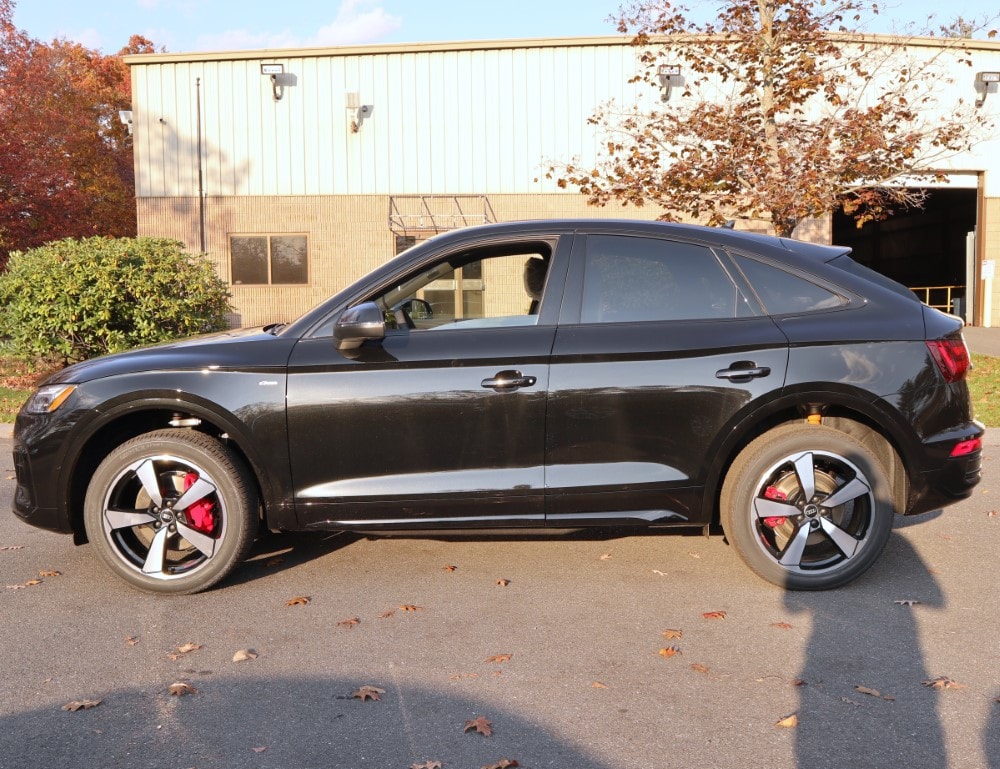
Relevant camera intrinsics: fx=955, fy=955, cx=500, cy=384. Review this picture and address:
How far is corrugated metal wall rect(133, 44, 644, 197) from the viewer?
22547 mm

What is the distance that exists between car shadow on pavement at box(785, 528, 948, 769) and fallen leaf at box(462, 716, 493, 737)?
39.3 inches

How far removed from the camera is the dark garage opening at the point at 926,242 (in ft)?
115

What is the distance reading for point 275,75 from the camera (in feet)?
74.2

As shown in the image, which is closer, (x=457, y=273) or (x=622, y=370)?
(x=622, y=370)

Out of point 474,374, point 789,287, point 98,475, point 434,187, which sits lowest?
point 98,475

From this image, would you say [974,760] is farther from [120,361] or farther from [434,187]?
[434,187]

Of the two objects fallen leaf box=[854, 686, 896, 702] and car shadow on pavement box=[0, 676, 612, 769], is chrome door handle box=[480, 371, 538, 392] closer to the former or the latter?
car shadow on pavement box=[0, 676, 612, 769]

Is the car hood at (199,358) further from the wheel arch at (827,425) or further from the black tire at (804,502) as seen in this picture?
the black tire at (804,502)

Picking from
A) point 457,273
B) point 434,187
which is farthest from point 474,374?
point 434,187

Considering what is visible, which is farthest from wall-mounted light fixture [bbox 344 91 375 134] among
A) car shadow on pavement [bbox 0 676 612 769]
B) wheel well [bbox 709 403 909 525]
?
car shadow on pavement [bbox 0 676 612 769]

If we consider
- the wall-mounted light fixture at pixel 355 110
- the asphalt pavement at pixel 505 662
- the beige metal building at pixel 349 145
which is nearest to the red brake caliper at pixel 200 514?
the asphalt pavement at pixel 505 662

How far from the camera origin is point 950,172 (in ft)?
77.8

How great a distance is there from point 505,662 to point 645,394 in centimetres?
145

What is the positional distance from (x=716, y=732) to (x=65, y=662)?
2.57 metres
